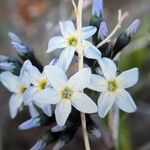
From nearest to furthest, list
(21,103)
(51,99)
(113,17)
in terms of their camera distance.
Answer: (51,99) → (21,103) → (113,17)

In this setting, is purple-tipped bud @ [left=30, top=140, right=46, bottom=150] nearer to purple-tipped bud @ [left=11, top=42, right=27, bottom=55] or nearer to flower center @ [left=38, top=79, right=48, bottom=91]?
flower center @ [left=38, top=79, right=48, bottom=91]

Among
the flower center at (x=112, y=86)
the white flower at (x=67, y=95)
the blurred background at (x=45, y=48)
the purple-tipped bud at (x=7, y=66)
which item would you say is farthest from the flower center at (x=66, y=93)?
the blurred background at (x=45, y=48)

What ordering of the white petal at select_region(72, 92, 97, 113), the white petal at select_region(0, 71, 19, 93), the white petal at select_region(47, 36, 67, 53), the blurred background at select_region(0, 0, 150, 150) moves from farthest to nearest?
the blurred background at select_region(0, 0, 150, 150), the white petal at select_region(0, 71, 19, 93), the white petal at select_region(47, 36, 67, 53), the white petal at select_region(72, 92, 97, 113)

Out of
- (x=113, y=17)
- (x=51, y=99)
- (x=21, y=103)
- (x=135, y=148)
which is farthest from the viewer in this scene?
(x=113, y=17)

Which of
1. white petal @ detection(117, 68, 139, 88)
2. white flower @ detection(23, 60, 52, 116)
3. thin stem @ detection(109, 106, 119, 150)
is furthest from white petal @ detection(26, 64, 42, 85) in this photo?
thin stem @ detection(109, 106, 119, 150)

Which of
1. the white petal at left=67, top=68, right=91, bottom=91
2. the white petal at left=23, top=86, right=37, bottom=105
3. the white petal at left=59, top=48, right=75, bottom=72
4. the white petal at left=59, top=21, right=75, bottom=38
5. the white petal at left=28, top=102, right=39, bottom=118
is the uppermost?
the white petal at left=59, top=21, right=75, bottom=38

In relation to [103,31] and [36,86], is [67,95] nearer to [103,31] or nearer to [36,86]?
[36,86]

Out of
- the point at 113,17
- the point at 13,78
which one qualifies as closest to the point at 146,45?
the point at 113,17

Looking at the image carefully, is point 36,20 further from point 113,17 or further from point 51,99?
point 51,99
